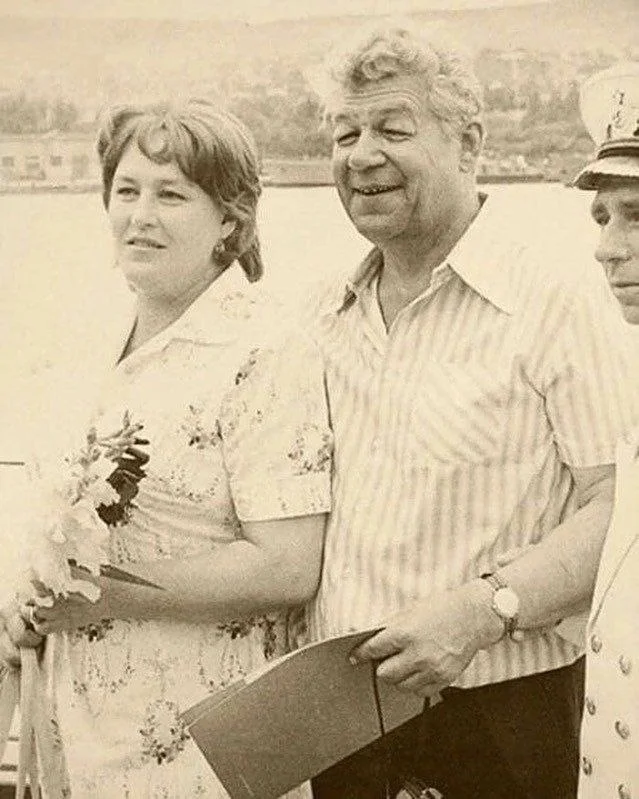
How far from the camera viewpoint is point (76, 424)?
1749 mm

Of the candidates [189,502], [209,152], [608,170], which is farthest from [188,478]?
[608,170]

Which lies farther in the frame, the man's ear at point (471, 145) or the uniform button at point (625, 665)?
the man's ear at point (471, 145)

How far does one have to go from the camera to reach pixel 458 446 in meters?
1.54

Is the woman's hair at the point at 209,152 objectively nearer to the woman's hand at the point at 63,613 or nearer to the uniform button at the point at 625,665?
the woman's hand at the point at 63,613

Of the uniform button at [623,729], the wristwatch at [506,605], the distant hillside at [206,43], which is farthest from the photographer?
the distant hillside at [206,43]

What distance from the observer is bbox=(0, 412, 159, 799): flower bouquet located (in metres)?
1.55

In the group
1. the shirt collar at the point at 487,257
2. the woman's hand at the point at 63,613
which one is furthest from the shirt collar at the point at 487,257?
the woman's hand at the point at 63,613

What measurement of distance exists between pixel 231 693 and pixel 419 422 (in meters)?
0.42

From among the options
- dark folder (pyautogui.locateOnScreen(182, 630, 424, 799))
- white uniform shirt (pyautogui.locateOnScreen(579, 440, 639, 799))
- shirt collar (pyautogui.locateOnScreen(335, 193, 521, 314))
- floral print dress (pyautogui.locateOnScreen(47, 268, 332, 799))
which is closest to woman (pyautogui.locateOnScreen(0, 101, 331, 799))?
floral print dress (pyautogui.locateOnScreen(47, 268, 332, 799))

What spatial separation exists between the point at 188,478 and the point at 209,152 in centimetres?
45

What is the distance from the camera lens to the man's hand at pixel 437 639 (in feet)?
4.91

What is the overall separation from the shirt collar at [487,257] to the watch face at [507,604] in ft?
1.16

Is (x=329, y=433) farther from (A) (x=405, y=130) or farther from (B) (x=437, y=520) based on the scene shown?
(A) (x=405, y=130)

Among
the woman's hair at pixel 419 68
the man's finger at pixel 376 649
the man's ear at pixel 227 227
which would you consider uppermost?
the woman's hair at pixel 419 68
